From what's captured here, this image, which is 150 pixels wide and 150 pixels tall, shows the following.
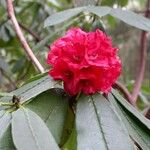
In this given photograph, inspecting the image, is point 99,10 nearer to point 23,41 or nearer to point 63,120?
point 23,41

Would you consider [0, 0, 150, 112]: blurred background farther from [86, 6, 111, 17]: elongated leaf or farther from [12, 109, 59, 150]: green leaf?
[12, 109, 59, 150]: green leaf

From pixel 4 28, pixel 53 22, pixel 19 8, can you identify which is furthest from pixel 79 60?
pixel 19 8

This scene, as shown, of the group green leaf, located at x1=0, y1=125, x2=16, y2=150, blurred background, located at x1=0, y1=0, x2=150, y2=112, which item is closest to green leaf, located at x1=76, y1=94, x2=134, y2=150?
green leaf, located at x1=0, y1=125, x2=16, y2=150

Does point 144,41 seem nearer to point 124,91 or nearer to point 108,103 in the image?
point 124,91

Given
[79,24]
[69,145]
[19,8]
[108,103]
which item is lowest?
[69,145]

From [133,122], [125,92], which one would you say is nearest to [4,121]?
[133,122]

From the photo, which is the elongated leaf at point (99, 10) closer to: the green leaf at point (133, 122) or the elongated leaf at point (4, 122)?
the green leaf at point (133, 122)
